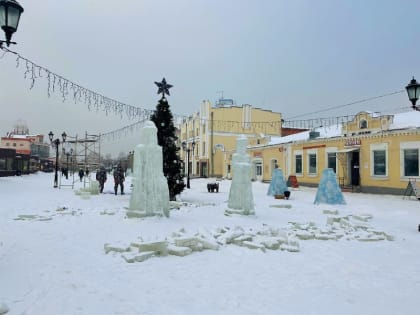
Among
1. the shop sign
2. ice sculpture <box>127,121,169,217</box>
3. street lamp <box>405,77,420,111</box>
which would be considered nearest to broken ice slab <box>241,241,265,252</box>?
ice sculpture <box>127,121,169,217</box>

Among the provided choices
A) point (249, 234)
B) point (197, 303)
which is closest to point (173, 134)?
point (249, 234)

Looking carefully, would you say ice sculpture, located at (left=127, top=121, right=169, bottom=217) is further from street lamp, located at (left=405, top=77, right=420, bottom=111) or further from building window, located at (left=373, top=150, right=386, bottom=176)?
building window, located at (left=373, top=150, right=386, bottom=176)

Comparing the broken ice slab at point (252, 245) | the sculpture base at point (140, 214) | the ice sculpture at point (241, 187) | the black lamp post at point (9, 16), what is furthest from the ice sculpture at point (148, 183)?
the black lamp post at point (9, 16)

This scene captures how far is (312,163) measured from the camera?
94.1ft

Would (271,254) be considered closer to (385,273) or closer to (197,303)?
(385,273)

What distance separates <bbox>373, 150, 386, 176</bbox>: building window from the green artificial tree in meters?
14.3

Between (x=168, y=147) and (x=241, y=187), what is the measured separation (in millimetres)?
5130

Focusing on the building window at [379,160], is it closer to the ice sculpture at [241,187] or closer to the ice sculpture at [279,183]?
the ice sculpture at [279,183]

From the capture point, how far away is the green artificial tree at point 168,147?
1593 centimetres

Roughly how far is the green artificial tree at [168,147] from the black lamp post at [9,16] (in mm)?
10653

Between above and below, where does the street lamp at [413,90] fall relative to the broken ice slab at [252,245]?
above

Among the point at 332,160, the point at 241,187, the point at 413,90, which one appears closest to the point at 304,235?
the point at 241,187

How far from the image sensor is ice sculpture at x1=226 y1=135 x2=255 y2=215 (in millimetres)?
12104

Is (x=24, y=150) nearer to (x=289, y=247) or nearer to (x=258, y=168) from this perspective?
(x=258, y=168)
